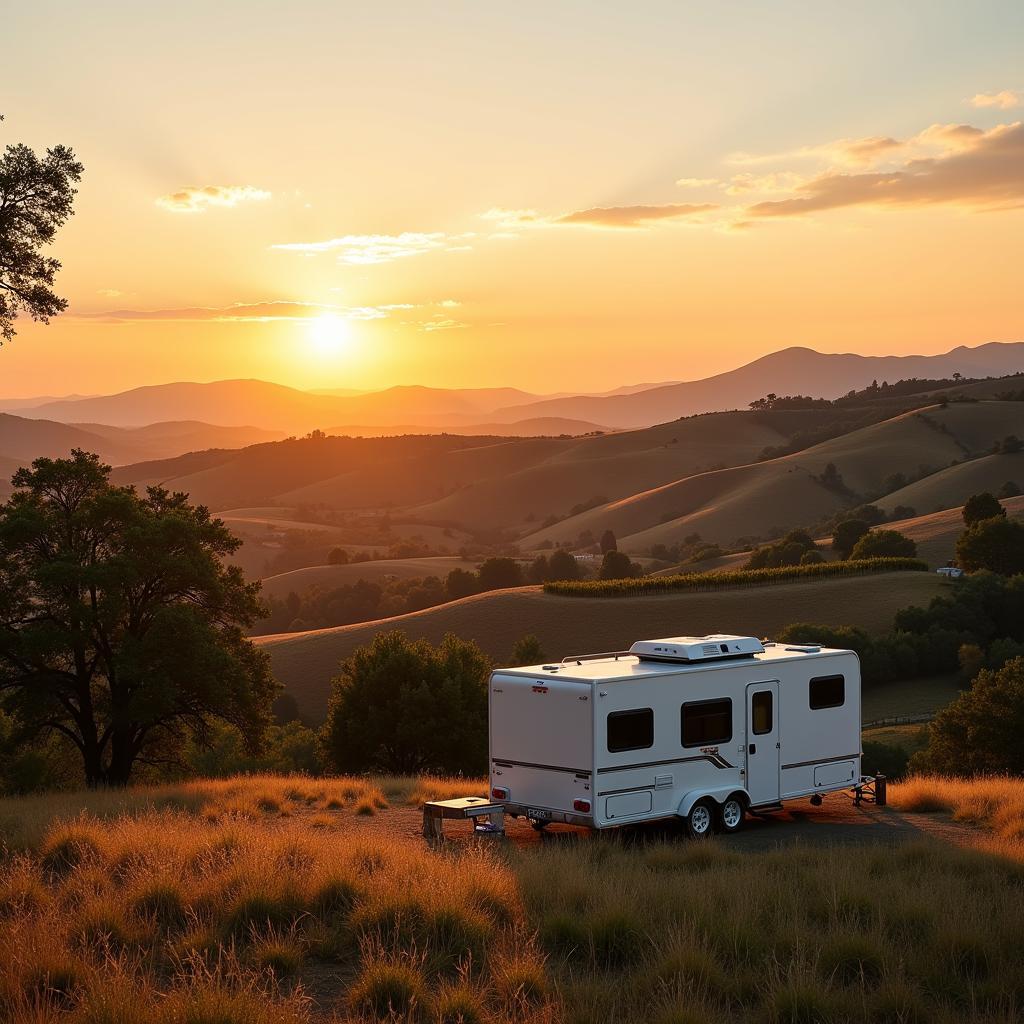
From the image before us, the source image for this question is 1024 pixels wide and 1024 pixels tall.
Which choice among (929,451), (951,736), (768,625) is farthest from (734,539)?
(951,736)

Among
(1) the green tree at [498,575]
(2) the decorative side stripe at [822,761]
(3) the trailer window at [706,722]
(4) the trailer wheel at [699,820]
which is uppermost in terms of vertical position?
(3) the trailer window at [706,722]

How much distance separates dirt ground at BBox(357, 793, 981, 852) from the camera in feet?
57.0

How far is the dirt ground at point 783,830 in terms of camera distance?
1738 cm

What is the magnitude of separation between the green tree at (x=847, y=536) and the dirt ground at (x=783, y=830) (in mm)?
90168

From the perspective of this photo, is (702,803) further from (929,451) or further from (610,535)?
(929,451)

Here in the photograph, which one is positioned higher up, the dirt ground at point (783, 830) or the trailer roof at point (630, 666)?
the trailer roof at point (630, 666)

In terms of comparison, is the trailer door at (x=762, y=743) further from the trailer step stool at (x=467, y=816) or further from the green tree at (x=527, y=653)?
the green tree at (x=527, y=653)

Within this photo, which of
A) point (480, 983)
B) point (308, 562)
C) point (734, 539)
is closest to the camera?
point (480, 983)

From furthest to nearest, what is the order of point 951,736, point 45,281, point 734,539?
point 734,539 → point 951,736 → point 45,281

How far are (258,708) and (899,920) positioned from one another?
878 inches

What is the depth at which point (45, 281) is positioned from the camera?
1669 cm

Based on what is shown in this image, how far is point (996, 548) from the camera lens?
279 ft

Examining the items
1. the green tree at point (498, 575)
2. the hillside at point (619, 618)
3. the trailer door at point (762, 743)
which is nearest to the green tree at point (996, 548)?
the hillside at point (619, 618)

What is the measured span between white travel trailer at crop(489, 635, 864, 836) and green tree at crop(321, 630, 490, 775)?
2104cm
